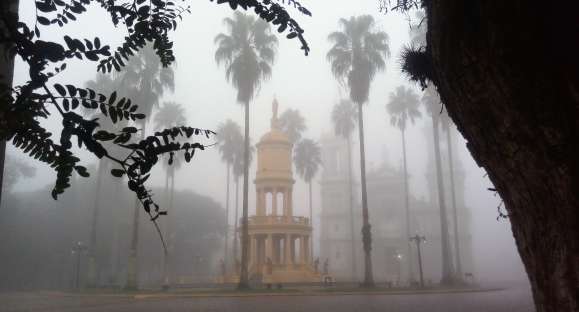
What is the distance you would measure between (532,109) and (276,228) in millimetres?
33830

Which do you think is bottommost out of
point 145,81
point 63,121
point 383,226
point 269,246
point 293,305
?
point 293,305

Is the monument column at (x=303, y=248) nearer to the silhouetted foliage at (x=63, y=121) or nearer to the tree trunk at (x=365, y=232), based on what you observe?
the tree trunk at (x=365, y=232)

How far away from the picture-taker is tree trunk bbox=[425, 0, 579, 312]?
71.5 inches

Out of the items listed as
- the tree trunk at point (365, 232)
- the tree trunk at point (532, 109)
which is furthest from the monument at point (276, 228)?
the tree trunk at point (532, 109)

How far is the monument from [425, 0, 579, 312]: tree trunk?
105 ft

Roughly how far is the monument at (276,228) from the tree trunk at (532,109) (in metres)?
32.0

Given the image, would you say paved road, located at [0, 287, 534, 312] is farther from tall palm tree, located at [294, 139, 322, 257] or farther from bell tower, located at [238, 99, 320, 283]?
tall palm tree, located at [294, 139, 322, 257]

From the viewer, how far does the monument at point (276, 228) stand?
34156mm

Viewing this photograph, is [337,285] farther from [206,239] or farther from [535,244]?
[535,244]

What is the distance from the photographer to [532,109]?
6.07 feet

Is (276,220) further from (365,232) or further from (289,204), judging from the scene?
(365,232)

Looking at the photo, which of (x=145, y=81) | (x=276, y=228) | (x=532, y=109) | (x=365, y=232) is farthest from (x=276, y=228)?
(x=532, y=109)

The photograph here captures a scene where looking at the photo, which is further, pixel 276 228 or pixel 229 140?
pixel 229 140

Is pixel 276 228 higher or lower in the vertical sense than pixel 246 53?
lower
